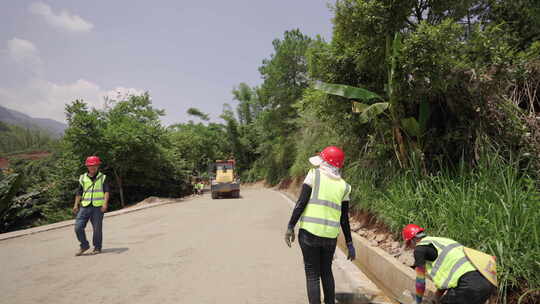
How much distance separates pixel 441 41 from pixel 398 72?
95cm

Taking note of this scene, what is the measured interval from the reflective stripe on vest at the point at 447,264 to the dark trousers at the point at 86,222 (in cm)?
594

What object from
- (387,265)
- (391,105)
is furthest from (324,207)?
(391,105)

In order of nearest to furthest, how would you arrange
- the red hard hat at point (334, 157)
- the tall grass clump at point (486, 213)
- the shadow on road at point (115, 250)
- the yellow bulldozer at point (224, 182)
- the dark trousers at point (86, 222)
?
the tall grass clump at point (486, 213) → the red hard hat at point (334, 157) → the dark trousers at point (86, 222) → the shadow on road at point (115, 250) → the yellow bulldozer at point (224, 182)

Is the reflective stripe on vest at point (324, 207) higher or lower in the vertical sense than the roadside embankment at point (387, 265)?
higher

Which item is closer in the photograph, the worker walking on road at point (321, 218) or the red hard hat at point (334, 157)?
the worker walking on road at point (321, 218)

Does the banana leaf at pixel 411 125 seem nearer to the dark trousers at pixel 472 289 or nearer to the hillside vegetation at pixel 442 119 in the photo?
the hillside vegetation at pixel 442 119

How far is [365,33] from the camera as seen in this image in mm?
6754

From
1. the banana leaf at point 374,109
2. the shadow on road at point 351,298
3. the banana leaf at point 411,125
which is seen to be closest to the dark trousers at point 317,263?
the shadow on road at point 351,298

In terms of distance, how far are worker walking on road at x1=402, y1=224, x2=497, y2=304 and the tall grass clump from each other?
533 mm

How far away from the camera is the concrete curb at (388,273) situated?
342 cm

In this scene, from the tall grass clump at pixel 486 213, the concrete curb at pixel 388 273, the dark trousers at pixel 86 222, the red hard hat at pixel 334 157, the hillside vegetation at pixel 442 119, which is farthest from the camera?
the dark trousers at pixel 86 222

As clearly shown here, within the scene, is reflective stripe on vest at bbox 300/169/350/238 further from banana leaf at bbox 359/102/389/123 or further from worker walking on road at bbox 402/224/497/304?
banana leaf at bbox 359/102/389/123

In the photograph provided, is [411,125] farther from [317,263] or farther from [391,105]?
[317,263]

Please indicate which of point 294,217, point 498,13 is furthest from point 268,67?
point 294,217
